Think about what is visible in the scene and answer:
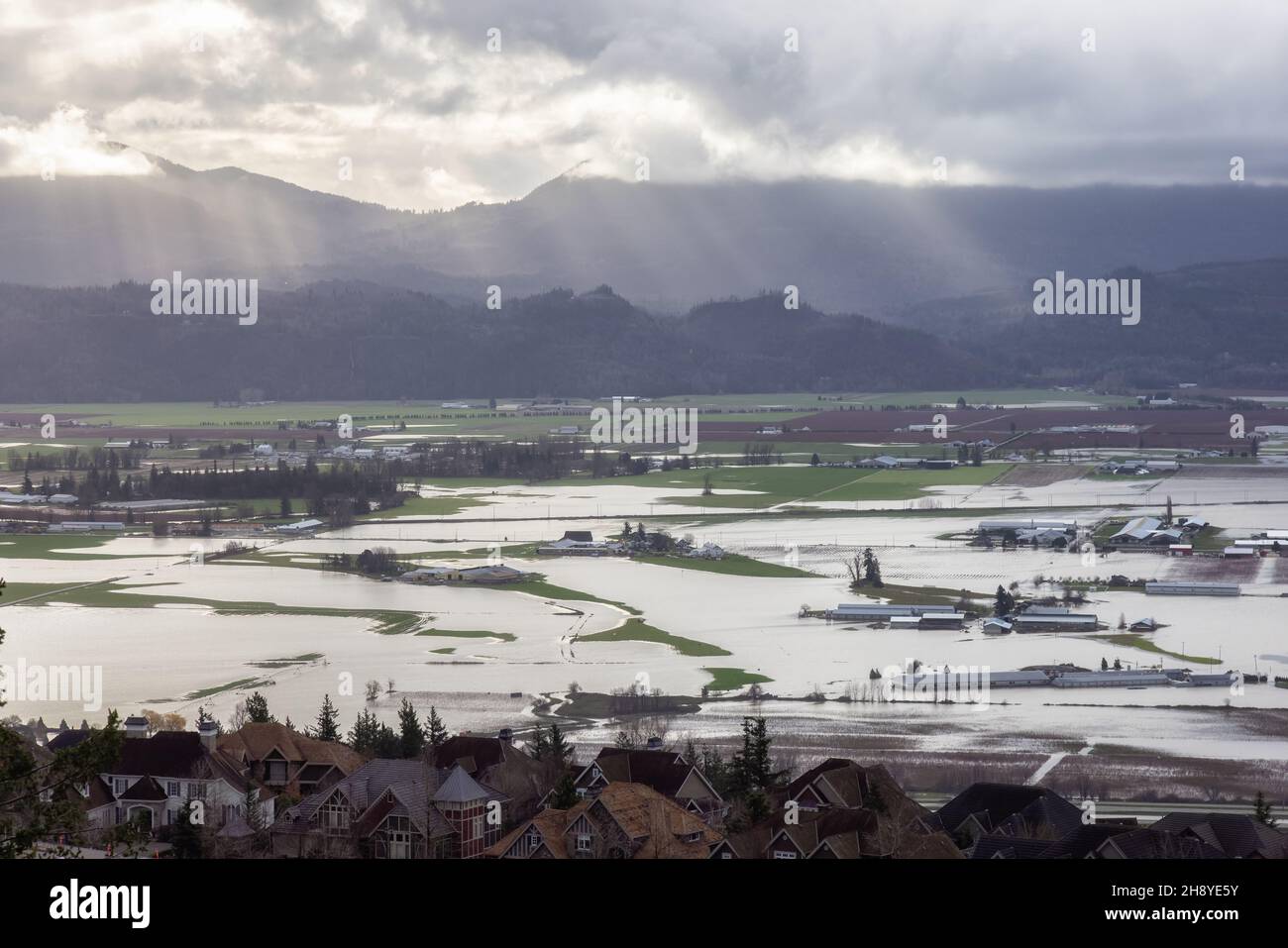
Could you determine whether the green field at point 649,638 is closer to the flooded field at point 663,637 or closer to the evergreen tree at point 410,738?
the flooded field at point 663,637

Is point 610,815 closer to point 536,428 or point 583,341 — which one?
point 536,428

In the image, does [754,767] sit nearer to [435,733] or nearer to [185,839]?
[435,733]

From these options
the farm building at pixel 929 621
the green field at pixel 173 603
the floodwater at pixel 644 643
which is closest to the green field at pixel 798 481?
the floodwater at pixel 644 643

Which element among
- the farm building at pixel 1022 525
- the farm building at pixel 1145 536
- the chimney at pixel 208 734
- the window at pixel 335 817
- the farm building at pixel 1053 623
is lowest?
the farm building at pixel 1053 623

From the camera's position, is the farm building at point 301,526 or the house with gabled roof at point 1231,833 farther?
the farm building at point 301,526

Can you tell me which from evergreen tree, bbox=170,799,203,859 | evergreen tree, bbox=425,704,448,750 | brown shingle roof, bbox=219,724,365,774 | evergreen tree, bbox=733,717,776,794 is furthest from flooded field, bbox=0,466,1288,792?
evergreen tree, bbox=170,799,203,859

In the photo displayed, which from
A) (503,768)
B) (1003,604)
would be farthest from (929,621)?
(503,768)

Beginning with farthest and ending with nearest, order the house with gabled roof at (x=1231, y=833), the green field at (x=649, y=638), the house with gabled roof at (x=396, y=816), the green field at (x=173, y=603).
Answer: the green field at (x=173, y=603) < the green field at (x=649, y=638) < the house with gabled roof at (x=396, y=816) < the house with gabled roof at (x=1231, y=833)
